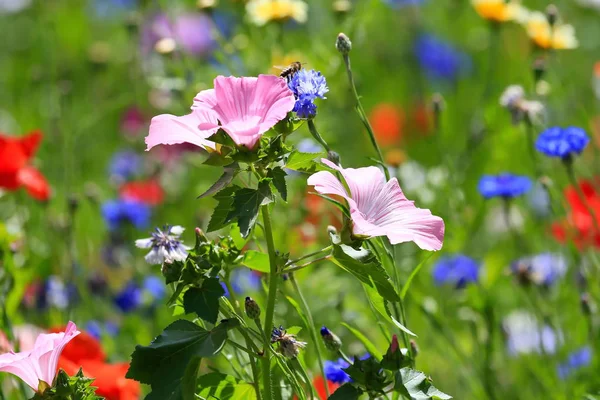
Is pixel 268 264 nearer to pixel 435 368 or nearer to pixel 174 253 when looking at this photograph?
pixel 174 253

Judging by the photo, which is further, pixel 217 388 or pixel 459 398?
pixel 459 398

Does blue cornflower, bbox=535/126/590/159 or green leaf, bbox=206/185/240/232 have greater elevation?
green leaf, bbox=206/185/240/232

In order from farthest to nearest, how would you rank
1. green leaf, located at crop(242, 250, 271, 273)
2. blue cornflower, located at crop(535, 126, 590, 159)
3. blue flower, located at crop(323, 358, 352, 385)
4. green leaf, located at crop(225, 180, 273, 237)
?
blue cornflower, located at crop(535, 126, 590, 159)
blue flower, located at crop(323, 358, 352, 385)
green leaf, located at crop(242, 250, 271, 273)
green leaf, located at crop(225, 180, 273, 237)

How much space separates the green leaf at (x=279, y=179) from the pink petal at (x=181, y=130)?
6 centimetres

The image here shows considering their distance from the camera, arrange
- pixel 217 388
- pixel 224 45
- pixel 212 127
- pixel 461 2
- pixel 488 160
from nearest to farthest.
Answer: pixel 212 127 < pixel 217 388 < pixel 224 45 < pixel 488 160 < pixel 461 2

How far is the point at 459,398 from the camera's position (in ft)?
5.32

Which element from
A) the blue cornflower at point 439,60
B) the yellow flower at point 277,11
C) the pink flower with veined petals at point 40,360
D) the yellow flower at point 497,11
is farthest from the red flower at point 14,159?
the blue cornflower at point 439,60

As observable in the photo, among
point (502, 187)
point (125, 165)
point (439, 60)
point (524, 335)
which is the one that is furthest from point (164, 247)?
point (439, 60)

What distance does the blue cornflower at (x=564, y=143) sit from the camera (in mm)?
1189

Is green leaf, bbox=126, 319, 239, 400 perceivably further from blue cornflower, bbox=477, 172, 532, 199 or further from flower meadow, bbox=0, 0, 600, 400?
blue cornflower, bbox=477, 172, 532, 199

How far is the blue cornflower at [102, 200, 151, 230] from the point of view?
1940mm

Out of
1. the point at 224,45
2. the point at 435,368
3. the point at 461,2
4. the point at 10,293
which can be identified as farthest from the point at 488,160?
the point at 10,293

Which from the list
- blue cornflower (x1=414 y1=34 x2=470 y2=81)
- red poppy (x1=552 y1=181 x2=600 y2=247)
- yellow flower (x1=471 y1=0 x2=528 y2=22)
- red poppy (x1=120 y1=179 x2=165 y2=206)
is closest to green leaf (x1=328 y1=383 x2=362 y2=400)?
red poppy (x1=552 y1=181 x2=600 y2=247)

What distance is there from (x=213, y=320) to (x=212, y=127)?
0.50 feet
